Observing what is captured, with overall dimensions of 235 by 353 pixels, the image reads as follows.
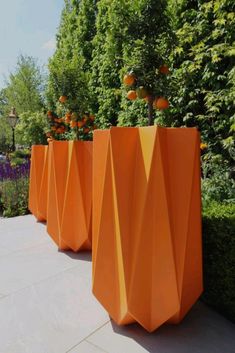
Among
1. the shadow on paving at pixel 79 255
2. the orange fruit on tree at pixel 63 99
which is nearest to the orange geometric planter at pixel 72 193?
the shadow on paving at pixel 79 255

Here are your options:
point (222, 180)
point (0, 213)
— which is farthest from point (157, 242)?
point (0, 213)

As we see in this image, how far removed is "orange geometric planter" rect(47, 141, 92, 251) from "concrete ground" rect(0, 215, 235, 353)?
17.7 inches

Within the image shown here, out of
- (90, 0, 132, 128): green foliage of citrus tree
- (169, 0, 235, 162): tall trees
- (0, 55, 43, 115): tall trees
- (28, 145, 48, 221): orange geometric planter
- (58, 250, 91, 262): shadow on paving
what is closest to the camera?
(58, 250, 91, 262): shadow on paving

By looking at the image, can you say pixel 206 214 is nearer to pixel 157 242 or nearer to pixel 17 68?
pixel 157 242

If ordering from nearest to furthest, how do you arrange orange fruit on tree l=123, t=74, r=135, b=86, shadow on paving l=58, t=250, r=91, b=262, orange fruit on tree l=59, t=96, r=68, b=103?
orange fruit on tree l=123, t=74, r=135, b=86, shadow on paving l=58, t=250, r=91, b=262, orange fruit on tree l=59, t=96, r=68, b=103

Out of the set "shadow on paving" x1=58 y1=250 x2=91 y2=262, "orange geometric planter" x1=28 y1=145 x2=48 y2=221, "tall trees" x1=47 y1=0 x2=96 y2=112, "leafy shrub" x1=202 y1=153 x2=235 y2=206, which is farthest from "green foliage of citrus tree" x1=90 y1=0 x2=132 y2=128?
"shadow on paving" x1=58 y1=250 x2=91 y2=262

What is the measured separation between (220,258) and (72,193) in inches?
71.3

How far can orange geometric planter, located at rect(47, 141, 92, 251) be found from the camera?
11.1 ft

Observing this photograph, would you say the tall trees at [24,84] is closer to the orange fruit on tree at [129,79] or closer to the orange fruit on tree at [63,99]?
the orange fruit on tree at [63,99]

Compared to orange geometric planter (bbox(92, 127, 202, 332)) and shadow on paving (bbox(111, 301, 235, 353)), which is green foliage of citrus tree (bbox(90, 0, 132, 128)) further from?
shadow on paving (bbox(111, 301, 235, 353))

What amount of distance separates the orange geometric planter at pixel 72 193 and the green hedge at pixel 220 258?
1494 mm

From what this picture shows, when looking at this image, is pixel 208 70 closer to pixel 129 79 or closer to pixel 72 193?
pixel 129 79

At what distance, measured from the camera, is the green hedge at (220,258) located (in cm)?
205

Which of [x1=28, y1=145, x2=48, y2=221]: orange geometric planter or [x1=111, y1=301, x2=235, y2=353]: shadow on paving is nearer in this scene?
[x1=111, y1=301, x2=235, y2=353]: shadow on paving
